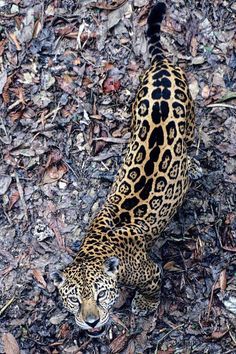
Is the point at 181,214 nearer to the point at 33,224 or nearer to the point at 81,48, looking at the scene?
the point at 33,224

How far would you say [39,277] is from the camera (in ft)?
26.0

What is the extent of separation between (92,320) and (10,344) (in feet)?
5.54

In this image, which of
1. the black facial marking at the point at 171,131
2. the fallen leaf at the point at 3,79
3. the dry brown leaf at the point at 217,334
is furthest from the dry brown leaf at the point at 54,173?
the dry brown leaf at the point at 217,334

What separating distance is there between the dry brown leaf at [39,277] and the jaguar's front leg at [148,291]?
93cm

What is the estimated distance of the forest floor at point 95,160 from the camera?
25.3 feet

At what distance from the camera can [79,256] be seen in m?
6.70

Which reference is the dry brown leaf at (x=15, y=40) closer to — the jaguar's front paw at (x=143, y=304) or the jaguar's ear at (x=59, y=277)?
the jaguar's front paw at (x=143, y=304)

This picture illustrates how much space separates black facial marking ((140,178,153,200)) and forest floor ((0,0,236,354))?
1014 millimetres

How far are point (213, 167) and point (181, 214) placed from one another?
637 millimetres

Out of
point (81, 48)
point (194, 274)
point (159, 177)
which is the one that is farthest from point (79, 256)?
point (81, 48)

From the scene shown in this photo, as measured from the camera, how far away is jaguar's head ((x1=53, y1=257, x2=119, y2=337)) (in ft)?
20.7

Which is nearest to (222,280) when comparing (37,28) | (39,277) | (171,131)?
(171,131)

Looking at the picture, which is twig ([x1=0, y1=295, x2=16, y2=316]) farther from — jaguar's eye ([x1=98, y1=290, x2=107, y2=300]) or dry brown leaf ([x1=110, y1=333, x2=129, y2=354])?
jaguar's eye ([x1=98, y1=290, x2=107, y2=300])

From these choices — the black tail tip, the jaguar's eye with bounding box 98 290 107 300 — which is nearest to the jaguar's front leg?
the jaguar's eye with bounding box 98 290 107 300
